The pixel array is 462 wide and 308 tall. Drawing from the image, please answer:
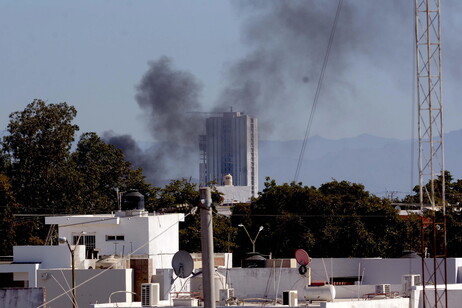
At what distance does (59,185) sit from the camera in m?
101

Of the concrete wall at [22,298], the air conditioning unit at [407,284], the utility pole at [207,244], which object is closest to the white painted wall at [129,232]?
the concrete wall at [22,298]

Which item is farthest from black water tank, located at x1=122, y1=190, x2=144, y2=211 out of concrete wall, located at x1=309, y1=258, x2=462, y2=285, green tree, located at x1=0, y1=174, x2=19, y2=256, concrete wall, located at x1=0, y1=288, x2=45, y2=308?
green tree, located at x1=0, y1=174, x2=19, y2=256

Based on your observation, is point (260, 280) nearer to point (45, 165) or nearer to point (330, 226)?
point (330, 226)

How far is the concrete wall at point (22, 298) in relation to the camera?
44969 mm

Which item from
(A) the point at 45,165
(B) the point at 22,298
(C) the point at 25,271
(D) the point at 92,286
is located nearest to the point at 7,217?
(A) the point at 45,165

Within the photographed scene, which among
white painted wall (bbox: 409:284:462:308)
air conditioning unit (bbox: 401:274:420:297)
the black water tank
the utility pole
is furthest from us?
the black water tank

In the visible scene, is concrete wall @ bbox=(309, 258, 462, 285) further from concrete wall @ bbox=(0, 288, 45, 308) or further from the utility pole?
the utility pole

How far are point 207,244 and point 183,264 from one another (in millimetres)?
19364

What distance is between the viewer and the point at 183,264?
4331 cm

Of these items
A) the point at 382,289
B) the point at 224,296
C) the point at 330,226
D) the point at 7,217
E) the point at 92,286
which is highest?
the point at 7,217

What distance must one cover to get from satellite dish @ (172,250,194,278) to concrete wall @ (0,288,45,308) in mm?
5607

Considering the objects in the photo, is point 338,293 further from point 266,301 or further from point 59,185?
point 59,185

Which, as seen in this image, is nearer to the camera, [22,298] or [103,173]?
[22,298]

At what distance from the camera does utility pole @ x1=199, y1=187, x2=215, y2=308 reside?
24016mm
